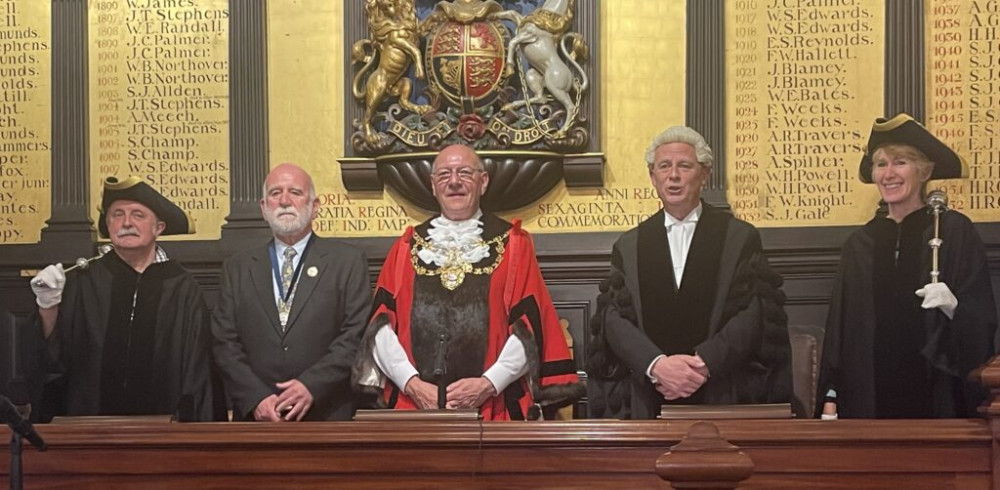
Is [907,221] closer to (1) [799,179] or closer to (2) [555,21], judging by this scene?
(1) [799,179]

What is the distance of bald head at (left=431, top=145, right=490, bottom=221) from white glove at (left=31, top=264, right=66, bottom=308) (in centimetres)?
174

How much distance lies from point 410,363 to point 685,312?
1.19 m

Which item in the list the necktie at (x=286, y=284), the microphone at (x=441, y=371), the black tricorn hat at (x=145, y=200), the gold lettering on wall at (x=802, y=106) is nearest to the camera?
the microphone at (x=441, y=371)

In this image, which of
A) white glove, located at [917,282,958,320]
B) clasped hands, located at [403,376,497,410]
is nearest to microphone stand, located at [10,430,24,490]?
clasped hands, located at [403,376,497,410]

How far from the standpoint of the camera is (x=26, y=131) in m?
9.09

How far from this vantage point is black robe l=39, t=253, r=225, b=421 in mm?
7305

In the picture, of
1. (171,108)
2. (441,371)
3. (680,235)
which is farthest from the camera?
(171,108)

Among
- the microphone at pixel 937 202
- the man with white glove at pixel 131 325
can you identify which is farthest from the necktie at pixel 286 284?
the microphone at pixel 937 202

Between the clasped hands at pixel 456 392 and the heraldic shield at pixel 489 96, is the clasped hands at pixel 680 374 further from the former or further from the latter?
the heraldic shield at pixel 489 96

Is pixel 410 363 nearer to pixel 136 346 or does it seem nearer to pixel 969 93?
pixel 136 346

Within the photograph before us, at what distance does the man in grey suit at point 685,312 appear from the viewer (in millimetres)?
6816

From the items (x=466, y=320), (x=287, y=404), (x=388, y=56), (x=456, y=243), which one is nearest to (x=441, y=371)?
(x=466, y=320)

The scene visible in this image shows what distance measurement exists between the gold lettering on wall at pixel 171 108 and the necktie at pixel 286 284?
1664 mm

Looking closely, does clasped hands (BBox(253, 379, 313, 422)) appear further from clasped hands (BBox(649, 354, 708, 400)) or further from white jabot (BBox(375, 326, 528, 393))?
clasped hands (BBox(649, 354, 708, 400))
